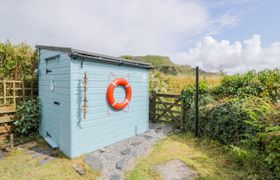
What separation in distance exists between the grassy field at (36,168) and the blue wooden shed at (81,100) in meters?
0.28

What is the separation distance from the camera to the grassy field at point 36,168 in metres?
2.94

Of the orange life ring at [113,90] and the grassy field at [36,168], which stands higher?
the orange life ring at [113,90]

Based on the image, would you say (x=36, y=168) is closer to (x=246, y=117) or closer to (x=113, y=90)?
(x=113, y=90)

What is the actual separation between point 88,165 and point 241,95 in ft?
17.4

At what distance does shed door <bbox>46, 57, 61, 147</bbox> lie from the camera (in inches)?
159

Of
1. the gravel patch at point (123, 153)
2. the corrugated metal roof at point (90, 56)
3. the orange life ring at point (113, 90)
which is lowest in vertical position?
the gravel patch at point (123, 153)

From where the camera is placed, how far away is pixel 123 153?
13.0ft

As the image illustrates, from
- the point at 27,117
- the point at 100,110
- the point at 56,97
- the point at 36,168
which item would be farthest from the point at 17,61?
the point at 36,168

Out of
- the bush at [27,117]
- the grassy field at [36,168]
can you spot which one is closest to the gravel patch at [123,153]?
the grassy field at [36,168]

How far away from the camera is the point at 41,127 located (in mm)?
5008

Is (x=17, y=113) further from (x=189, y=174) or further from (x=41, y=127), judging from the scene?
(x=189, y=174)

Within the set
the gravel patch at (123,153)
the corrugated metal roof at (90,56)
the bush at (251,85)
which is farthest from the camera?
the bush at (251,85)

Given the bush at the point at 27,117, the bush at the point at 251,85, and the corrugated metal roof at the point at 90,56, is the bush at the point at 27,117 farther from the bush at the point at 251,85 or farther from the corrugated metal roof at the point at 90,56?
the bush at the point at 251,85

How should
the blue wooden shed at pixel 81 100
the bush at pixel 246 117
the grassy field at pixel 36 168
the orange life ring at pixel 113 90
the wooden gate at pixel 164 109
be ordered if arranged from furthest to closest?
1. the wooden gate at pixel 164 109
2. the orange life ring at pixel 113 90
3. the blue wooden shed at pixel 81 100
4. the grassy field at pixel 36 168
5. the bush at pixel 246 117
